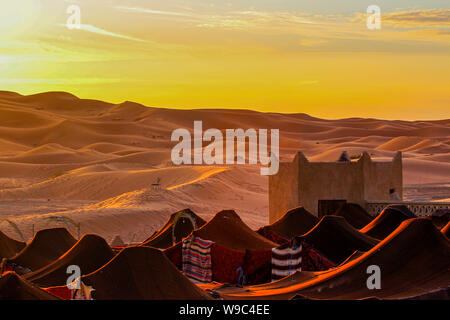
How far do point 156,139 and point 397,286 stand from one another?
79.7 meters

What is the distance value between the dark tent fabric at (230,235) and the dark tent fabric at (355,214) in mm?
4237

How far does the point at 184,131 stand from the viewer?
100 metres

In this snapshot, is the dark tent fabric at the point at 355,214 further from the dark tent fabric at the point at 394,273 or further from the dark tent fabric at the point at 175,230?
the dark tent fabric at the point at 394,273

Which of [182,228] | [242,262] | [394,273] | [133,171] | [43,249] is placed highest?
[133,171]

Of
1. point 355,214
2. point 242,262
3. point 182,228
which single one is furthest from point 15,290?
point 355,214

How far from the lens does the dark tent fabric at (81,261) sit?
12.5 metres

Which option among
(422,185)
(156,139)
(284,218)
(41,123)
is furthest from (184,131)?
(284,218)

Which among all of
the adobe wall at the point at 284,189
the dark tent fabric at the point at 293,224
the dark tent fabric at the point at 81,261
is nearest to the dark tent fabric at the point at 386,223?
the dark tent fabric at the point at 293,224

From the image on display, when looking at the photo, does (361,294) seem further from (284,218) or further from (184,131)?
(184,131)

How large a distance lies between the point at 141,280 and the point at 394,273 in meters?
3.58

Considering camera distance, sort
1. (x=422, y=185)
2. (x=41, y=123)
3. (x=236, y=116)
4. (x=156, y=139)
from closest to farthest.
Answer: (x=422, y=185), (x=156, y=139), (x=41, y=123), (x=236, y=116)

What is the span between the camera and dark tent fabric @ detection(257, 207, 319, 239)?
17656mm

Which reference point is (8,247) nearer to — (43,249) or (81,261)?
(43,249)

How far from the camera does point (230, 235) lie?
15.7 m
